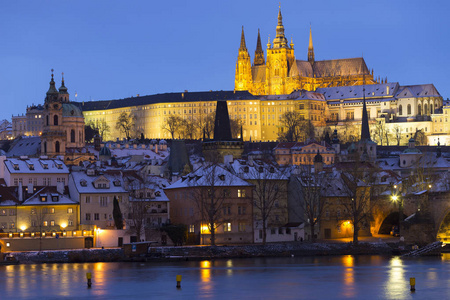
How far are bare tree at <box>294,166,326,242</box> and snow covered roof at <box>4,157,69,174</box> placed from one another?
2058 centimetres

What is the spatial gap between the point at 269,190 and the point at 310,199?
3.71m

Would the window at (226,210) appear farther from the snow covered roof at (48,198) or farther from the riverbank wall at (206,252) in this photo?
the snow covered roof at (48,198)

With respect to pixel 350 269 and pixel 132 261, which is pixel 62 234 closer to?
pixel 132 261

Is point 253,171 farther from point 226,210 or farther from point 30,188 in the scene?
point 30,188

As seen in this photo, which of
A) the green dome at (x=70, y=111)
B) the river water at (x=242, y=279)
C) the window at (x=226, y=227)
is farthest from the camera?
Answer: the green dome at (x=70, y=111)

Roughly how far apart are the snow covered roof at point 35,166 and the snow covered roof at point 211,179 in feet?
36.5

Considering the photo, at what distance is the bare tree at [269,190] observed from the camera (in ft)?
283

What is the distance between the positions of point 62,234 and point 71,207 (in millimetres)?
2815

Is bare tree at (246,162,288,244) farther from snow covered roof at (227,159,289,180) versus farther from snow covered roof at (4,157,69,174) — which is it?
snow covered roof at (4,157,69,174)

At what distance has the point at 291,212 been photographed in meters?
90.2

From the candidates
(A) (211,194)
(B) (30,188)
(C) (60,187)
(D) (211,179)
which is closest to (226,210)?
(D) (211,179)

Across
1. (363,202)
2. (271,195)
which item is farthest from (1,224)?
(363,202)

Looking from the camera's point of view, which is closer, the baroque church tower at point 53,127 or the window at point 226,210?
the window at point 226,210

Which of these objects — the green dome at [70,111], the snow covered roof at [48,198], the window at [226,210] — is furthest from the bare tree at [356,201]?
the green dome at [70,111]
